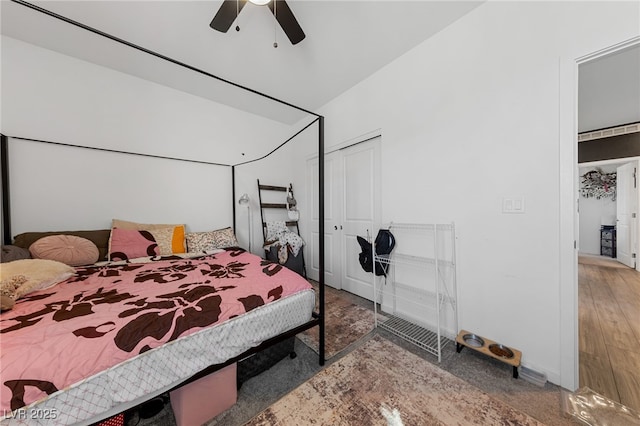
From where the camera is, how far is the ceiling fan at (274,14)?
4.85ft

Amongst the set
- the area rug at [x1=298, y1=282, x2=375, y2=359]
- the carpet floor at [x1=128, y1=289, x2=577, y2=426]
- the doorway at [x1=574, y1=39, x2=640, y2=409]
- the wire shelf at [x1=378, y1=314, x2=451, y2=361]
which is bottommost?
the carpet floor at [x1=128, y1=289, x2=577, y2=426]

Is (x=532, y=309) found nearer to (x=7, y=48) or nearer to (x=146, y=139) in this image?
(x=146, y=139)

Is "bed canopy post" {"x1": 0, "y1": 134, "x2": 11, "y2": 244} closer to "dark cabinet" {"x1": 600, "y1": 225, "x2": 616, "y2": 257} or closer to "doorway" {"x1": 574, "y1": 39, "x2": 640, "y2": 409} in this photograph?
"doorway" {"x1": 574, "y1": 39, "x2": 640, "y2": 409}

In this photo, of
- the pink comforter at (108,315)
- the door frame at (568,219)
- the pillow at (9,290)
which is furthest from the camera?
the door frame at (568,219)

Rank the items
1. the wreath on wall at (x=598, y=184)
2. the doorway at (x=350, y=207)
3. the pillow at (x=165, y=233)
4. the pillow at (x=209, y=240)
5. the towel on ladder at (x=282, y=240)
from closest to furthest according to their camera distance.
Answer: the pillow at (x=165, y=233) < the pillow at (x=209, y=240) < the doorway at (x=350, y=207) < the towel on ladder at (x=282, y=240) < the wreath on wall at (x=598, y=184)

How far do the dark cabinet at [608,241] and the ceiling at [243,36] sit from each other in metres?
6.27

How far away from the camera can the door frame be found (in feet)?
4.56

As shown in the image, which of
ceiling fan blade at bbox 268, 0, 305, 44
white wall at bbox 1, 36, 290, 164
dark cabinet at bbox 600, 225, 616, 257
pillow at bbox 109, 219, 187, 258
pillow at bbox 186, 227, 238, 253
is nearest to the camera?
ceiling fan blade at bbox 268, 0, 305, 44

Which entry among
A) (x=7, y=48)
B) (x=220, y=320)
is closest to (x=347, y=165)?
(x=220, y=320)

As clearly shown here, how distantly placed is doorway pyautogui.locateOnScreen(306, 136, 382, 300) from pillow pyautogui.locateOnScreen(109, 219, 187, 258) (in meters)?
1.88

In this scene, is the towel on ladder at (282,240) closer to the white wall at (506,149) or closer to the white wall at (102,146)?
the white wall at (102,146)

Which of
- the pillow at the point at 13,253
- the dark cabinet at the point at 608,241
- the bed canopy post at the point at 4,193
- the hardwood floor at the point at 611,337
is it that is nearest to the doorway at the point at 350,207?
the hardwood floor at the point at 611,337

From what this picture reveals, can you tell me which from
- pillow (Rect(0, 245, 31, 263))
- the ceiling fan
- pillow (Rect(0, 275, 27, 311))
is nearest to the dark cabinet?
the ceiling fan

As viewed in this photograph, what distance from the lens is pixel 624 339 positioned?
1.84 meters
